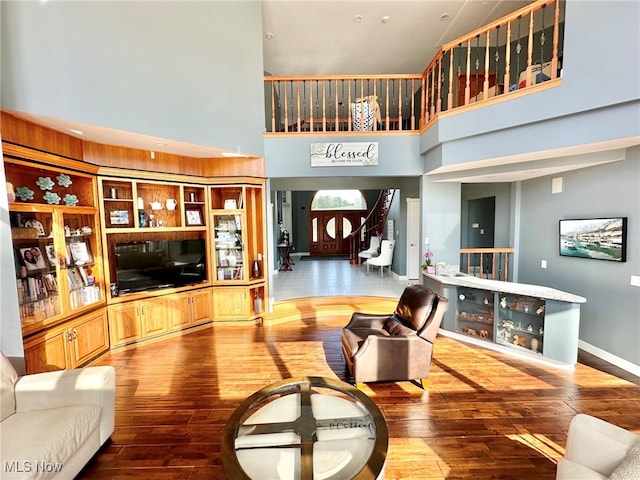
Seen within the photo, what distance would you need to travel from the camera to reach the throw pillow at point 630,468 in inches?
48.7

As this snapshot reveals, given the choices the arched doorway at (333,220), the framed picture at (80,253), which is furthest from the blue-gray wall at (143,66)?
the arched doorway at (333,220)

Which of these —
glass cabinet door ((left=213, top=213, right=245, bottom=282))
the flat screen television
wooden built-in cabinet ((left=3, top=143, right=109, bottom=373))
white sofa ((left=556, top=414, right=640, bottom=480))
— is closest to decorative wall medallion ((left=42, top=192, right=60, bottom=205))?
wooden built-in cabinet ((left=3, top=143, right=109, bottom=373))

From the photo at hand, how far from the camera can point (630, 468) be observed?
1.27 m

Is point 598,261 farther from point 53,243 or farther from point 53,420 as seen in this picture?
point 53,243

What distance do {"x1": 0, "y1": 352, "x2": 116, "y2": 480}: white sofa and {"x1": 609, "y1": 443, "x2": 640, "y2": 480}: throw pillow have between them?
3.00m

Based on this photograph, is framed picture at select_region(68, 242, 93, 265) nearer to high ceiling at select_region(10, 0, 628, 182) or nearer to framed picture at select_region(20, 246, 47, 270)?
framed picture at select_region(20, 246, 47, 270)

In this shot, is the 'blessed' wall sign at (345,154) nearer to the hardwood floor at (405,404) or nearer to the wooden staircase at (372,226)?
the hardwood floor at (405,404)

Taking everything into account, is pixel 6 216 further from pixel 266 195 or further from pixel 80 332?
pixel 266 195

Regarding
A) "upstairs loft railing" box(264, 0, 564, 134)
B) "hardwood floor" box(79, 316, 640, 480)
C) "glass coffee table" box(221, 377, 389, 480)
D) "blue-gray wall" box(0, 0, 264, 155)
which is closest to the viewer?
"glass coffee table" box(221, 377, 389, 480)

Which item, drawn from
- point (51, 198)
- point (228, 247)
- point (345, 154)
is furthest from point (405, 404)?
point (51, 198)

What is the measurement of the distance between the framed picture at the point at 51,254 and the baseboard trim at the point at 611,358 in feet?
22.4

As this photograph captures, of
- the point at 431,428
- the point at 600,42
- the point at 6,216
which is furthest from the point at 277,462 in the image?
the point at 600,42

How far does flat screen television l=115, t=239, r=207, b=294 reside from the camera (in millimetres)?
3998

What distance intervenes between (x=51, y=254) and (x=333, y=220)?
928cm
